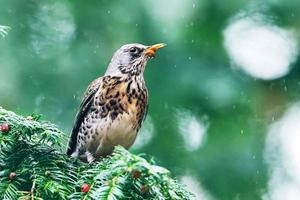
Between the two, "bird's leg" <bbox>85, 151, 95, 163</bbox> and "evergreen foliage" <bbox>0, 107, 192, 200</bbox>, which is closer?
"evergreen foliage" <bbox>0, 107, 192, 200</bbox>

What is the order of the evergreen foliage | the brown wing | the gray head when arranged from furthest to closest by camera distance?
the gray head < the brown wing < the evergreen foliage

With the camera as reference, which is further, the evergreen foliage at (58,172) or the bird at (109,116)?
the bird at (109,116)

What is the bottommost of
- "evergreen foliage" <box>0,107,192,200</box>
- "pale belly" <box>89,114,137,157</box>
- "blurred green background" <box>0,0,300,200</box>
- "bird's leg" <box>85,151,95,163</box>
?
"evergreen foliage" <box>0,107,192,200</box>

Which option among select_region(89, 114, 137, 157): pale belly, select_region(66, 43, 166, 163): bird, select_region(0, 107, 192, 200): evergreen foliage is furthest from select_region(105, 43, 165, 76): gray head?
select_region(0, 107, 192, 200): evergreen foliage

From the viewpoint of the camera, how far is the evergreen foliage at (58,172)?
241cm

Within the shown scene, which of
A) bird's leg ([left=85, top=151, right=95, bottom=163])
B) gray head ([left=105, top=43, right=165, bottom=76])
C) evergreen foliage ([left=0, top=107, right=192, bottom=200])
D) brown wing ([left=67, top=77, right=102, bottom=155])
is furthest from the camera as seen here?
gray head ([left=105, top=43, right=165, bottom=76])

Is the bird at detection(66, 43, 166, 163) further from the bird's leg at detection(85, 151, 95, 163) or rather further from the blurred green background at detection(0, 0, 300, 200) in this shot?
the blurred green background at detection(0, 0, 300, 200)

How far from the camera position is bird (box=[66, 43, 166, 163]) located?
3807 mm

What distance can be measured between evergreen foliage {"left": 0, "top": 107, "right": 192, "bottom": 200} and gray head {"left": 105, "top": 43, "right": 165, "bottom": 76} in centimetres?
122

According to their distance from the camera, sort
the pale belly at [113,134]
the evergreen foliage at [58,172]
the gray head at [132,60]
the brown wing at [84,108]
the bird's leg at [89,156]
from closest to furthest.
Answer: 1. the evergreen foliage at [58,172]
2. the bird's leg at [89,156]
3. the pale belly at [113,134]
4. the brown wing at [84,108]
5. the gray head at [132,60]

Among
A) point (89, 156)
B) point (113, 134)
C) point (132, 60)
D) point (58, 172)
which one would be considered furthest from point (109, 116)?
point (58, 172)

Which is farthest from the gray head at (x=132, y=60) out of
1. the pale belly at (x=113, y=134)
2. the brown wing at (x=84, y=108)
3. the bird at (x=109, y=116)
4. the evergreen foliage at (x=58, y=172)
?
the evergreen foliage at (x=58, y=172)

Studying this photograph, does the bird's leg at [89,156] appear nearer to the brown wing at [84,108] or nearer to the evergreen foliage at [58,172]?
the brown wing at [84,108]

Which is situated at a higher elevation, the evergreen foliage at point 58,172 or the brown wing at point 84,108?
the brown wing at point 84,108
